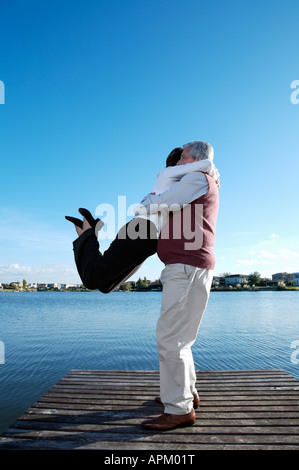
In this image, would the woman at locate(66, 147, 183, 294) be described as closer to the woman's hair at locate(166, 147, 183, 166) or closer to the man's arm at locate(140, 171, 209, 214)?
the man's arm at locate(140, 171, 209, 214)

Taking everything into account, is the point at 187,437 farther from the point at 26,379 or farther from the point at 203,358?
the point at 203,358

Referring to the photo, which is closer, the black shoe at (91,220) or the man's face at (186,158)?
the black shoe at (91,220)

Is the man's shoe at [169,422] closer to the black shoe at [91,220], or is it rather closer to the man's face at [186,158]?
the black shoe at [91,220]

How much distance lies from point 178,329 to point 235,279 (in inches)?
5596

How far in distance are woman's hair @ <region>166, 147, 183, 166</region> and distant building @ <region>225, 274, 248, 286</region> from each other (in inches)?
5380

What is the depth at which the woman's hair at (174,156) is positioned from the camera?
3.02 meters

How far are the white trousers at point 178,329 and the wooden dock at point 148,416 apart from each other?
0.34 meters

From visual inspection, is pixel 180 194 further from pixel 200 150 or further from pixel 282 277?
pixel 282 277

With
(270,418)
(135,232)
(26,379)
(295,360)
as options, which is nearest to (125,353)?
(26,379)

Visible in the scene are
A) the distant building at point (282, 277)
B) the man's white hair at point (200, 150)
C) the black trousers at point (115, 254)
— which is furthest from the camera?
the distant building at point (282, 277)

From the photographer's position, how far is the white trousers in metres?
2.55
